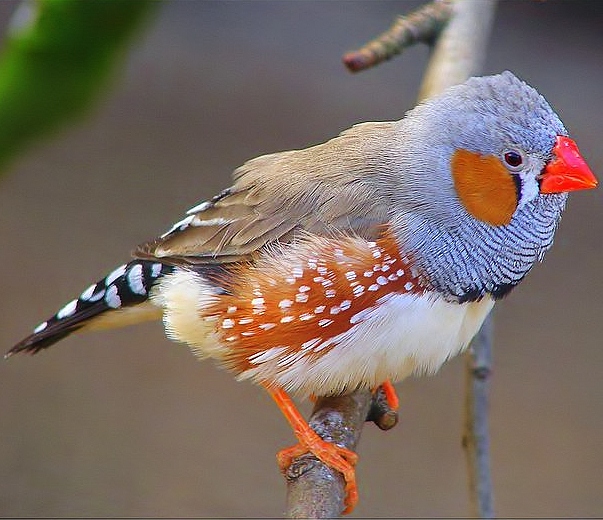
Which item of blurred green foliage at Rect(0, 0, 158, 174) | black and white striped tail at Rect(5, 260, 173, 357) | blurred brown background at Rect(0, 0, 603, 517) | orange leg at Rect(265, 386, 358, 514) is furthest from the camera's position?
blurred brown background at Rect(0, 0, 603, 517)

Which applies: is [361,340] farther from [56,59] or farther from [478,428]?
[56,59]

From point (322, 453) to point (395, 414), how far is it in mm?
245

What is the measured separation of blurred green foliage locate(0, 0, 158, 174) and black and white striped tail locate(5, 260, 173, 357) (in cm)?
40

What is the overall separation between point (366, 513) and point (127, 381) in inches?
37.6

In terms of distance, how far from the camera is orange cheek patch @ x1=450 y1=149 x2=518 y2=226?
182 cm

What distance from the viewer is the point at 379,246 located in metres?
1.79

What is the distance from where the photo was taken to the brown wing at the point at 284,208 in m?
1.83

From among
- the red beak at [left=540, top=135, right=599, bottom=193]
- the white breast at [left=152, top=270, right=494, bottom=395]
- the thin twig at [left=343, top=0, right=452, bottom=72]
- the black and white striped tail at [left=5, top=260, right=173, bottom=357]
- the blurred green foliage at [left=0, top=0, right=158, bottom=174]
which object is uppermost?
the thin twig at [left=343, top=0, right=452, bottom=72]

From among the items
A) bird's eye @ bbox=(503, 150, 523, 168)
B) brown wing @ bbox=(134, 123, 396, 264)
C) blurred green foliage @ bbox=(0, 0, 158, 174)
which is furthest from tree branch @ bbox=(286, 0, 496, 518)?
blurred green foliage @ bbox=(0, 0, 158, 174)

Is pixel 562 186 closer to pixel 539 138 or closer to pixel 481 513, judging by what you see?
→ pixel 539 138

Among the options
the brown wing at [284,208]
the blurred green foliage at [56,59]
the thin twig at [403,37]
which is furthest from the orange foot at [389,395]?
the blurred green foliage at [56,59]

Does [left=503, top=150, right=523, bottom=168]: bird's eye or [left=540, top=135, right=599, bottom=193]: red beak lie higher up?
[left=503, top=150, right=523, bottom=168]: bird's eye

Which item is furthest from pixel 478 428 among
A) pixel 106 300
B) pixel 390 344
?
pixel 106 300

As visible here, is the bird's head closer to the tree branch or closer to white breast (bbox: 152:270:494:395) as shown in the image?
white breast (bbox: 152:270:494:395)
